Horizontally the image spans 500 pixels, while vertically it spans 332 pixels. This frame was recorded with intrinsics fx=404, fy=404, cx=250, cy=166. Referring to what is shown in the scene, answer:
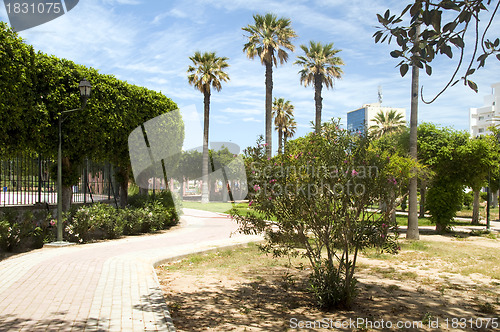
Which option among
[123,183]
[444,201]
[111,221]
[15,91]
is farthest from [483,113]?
[15,91]

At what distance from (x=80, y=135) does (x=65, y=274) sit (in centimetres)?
763

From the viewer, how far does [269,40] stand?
31625 millimetres

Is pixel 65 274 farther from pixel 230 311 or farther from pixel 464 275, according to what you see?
pixel 464 275

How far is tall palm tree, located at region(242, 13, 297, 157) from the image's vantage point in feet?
105

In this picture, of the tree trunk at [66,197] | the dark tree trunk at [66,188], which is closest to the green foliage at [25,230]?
the dark tree trunk at [66,188]

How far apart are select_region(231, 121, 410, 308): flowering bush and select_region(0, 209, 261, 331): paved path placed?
226 centimetres

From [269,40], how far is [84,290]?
27724 millimetres

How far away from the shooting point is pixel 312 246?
24.2 ft

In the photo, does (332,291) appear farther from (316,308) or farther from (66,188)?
(66,188)

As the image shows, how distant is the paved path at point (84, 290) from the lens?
5363mm

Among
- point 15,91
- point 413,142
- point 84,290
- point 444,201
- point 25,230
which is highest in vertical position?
point 15,91

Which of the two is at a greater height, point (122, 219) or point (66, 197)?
point (66, 197)

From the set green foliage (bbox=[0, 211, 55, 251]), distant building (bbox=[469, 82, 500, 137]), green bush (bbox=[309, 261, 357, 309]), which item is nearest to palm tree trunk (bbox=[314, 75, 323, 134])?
green foliage (bbox=[0, 211, 55, 251])

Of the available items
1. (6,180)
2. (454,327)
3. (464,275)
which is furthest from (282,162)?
(6,180)
